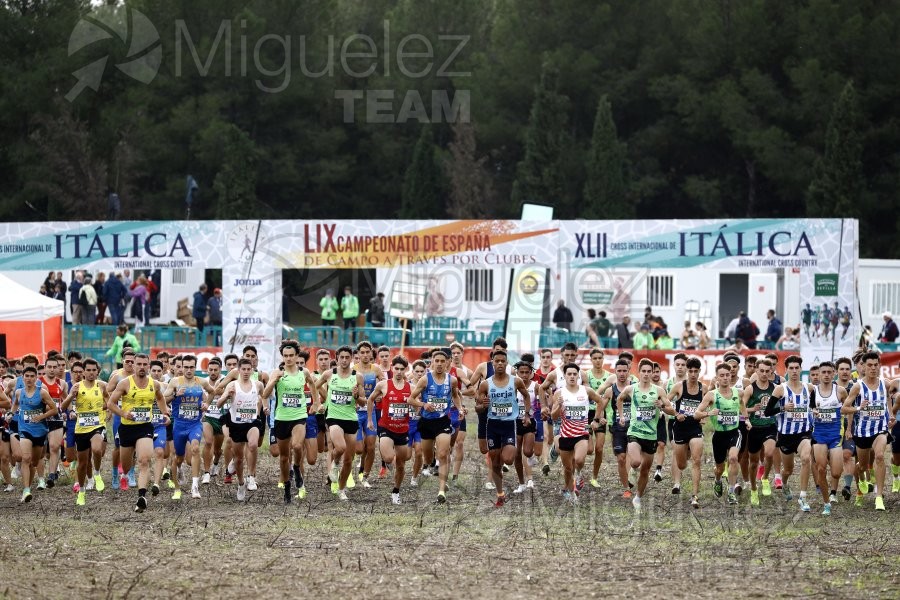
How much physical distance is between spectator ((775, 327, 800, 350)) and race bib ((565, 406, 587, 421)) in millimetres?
14499

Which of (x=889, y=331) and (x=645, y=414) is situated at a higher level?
(x=889, y=331)

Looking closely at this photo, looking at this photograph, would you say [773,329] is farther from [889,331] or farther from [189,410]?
[189,410]

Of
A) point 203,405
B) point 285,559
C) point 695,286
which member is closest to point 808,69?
point 695,286

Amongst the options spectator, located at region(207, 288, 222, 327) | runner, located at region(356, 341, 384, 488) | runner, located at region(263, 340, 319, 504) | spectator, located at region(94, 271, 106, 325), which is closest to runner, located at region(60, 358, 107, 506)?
runner, located at region(263, 340, 319, 504)

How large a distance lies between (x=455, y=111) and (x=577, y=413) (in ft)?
140

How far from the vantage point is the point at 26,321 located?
79.7 ft

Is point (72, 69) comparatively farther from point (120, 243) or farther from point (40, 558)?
point (40, 558)

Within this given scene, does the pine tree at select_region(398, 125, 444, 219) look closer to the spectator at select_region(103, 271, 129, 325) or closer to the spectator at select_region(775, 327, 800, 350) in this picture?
the spectator at select_region(103, 271, 129, 325)

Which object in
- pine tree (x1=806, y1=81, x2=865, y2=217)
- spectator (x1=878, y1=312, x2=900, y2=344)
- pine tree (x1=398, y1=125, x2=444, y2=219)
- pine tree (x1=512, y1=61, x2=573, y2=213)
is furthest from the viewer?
pine tree (x1=398, y1=125, x2=444, y2=219)

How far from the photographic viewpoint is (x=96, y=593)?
10.8m

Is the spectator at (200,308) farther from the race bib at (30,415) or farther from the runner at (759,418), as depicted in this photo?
the runner at (759,418)

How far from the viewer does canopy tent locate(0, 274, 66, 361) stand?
2408 centimetres

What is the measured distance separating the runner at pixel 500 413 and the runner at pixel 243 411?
7.63 feet

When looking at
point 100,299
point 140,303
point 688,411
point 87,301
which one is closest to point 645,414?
point 688,411
